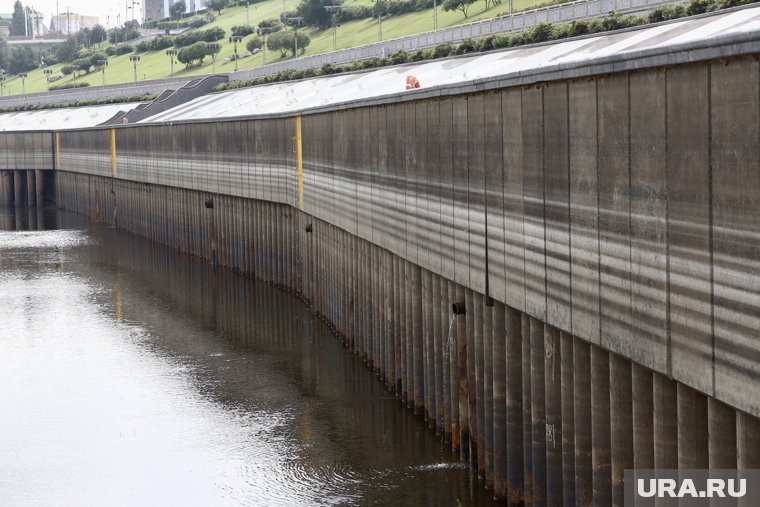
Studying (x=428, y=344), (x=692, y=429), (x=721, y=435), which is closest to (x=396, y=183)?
(x=428, y=344)

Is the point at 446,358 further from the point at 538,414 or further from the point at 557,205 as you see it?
the point at 557,205

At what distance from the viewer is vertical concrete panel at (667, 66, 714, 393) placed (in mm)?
14016

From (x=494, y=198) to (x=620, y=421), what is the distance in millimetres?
6850

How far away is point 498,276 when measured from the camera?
22.5 m

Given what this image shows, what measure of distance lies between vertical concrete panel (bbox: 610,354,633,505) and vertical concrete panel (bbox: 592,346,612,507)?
400 mm

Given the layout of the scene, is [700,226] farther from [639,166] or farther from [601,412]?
[601,412]

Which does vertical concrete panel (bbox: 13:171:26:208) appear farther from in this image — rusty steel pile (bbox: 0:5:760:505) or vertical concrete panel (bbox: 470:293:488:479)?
vertical concrete panel (bbox: 470:293:488:479)

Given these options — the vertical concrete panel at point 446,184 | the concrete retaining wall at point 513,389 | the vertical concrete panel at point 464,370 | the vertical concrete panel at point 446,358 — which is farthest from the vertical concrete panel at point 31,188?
the vertical concrete panel at point 464,370

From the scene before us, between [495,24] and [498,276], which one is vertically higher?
[495,24]

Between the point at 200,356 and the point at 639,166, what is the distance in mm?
27887

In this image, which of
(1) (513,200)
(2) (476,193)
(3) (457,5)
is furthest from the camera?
(3) (457,5)

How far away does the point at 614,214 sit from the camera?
1662 centimetres

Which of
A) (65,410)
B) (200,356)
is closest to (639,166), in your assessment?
(65,410)

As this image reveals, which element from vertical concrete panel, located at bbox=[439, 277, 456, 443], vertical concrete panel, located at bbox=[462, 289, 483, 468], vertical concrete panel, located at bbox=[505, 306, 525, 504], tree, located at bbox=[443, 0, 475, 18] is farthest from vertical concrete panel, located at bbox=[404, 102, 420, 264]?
tree, located at bbox=[443, 0, 475, 18]
